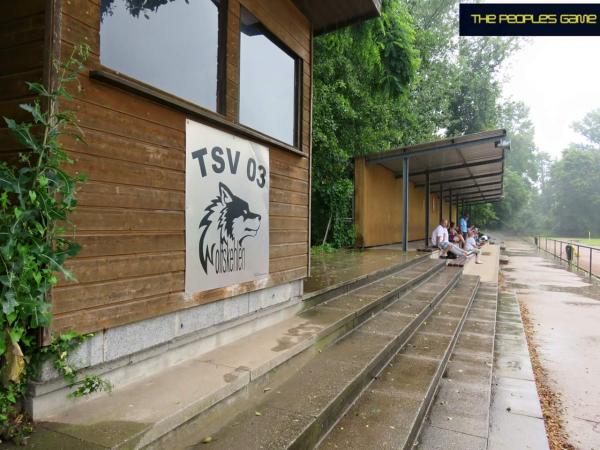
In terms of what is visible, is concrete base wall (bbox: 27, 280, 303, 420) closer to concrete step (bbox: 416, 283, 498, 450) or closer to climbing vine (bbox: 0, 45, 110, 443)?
climbing vine (bbox: 0, 45, 110, 443)

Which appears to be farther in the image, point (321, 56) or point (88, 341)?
point (321, 56)

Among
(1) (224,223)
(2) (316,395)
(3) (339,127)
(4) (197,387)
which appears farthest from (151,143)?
(3) (339,127)

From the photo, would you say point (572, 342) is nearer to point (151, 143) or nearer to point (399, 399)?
point (399, 399)

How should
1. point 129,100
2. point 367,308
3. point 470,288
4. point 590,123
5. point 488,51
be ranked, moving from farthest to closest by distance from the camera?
1. point 590,123
2. point 488,51
3. point 470,288
4. point 367,308
5. point 129,100

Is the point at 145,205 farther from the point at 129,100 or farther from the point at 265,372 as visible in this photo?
the point at 265,372

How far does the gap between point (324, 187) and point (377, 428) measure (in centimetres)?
1057

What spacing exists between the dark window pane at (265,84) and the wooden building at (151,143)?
0.7 inches

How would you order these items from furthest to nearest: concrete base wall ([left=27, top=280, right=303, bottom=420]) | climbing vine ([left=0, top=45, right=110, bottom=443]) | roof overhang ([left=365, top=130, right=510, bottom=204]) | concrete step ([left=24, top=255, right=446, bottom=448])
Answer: roof overhang ([left=365, top=130, right=510, bottom=204]) → concrete base wall ([left=27, top=280, right=303, bottom=420]) → concrete step ([left=24, top=255, right=446, bottom=448]) → climbing vine ([left=0, top=45, right=110, bottom=443])

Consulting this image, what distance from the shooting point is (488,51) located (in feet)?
97.5

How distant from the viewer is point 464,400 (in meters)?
3.39

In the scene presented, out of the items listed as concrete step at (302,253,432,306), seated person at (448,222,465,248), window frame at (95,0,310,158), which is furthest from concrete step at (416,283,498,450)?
seated person at (448,222,465,248)

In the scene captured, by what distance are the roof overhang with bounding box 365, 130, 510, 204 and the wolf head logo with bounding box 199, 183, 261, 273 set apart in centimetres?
928

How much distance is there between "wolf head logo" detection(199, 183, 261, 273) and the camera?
2.98 m

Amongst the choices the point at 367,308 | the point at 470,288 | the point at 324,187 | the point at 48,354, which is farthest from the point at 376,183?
the point at 48,354
